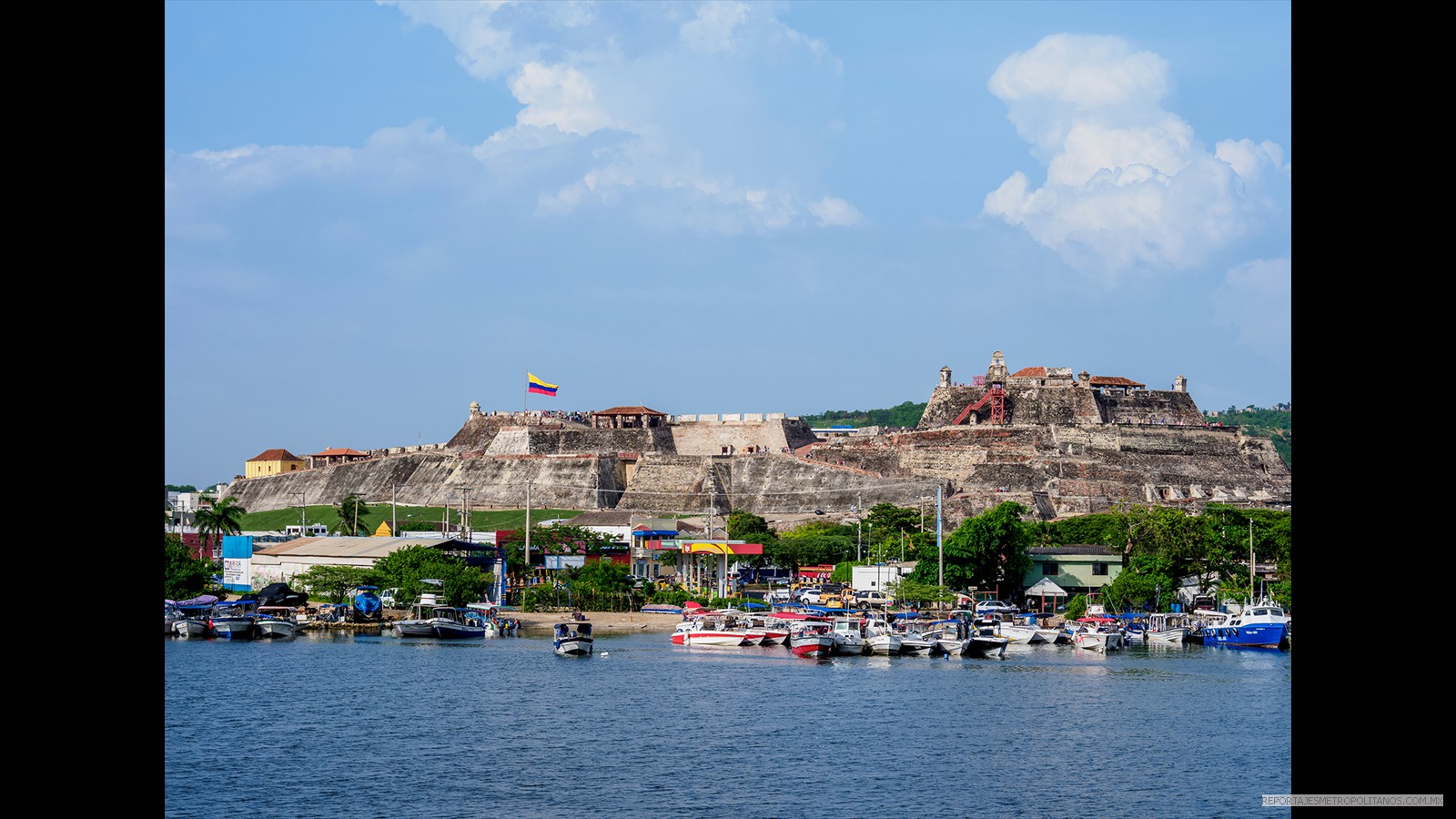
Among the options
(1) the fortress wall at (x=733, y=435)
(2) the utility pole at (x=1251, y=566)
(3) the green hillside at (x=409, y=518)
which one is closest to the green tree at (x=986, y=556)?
(2) the utility pole at (x=1251, y=566)

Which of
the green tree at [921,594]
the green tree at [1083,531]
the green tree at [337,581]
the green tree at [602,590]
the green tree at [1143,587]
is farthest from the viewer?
the green tree at [1083,531]

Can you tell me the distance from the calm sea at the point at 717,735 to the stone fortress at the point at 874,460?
35143 mm

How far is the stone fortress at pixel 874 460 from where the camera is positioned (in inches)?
3004

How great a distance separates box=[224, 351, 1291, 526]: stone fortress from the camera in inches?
3004

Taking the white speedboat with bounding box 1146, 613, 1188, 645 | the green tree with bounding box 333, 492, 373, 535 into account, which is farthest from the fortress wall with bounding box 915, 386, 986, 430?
the white speedboat with bounding box 1146, 613, 1188, 645

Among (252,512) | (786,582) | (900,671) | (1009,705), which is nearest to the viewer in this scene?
(1009,705)

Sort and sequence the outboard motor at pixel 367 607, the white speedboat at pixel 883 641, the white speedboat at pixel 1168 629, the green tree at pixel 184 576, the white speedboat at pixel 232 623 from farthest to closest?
the green tree at pixel 184 576 → the outboard motor at pixel 367 607 → the white speedboat at pixel 232 623 → the white speedboat at pixel 1168 629 → the white speedboat at pixel 883 641

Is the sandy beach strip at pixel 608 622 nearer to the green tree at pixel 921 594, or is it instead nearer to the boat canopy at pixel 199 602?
the green tree at pixel 921 594
